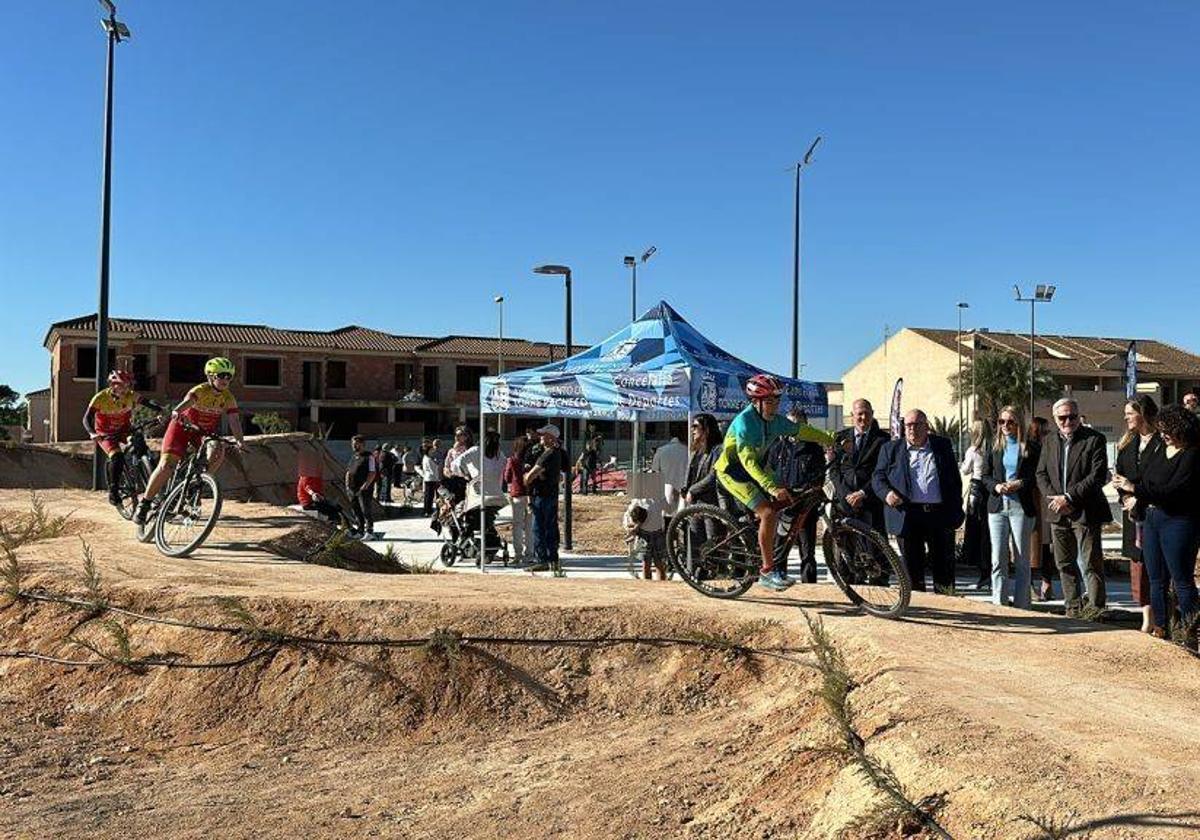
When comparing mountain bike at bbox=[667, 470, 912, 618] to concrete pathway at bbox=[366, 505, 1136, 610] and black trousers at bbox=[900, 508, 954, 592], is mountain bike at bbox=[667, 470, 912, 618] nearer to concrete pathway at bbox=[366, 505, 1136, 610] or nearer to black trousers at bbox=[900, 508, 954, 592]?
concrete pathway at bbox=[366, 505, 1136, 610]

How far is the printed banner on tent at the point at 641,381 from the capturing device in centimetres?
1176

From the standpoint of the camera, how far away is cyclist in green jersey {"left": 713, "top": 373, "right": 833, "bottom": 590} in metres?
6.58

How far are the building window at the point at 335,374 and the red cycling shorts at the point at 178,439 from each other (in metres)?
45.7

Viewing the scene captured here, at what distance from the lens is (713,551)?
707 cm

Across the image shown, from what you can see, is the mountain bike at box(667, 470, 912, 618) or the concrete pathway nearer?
the mountain bike at box(667, 470, 912, 618)

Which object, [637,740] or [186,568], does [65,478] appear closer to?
[186,568]

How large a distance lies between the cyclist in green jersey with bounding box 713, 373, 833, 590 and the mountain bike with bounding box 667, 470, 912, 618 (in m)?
0.12

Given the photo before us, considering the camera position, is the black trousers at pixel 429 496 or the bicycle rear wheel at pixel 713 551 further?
the black trousers at pixel 429 496

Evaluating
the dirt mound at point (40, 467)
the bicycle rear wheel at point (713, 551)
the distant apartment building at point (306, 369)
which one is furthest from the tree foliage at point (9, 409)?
the bicycle rear wheel at point (713, 551)

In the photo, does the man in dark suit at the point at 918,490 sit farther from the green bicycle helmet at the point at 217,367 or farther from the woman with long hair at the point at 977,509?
the green bicycle helmet at the point at 217,367

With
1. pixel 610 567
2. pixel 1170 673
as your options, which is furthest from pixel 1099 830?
pixel 610 567

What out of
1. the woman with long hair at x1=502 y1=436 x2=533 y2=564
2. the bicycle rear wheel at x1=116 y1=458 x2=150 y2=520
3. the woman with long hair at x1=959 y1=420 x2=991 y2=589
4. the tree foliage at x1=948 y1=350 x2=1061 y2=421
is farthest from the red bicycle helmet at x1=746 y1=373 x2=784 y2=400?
the tree foliage at x1=948 y1=350 x2=1061 y2=421

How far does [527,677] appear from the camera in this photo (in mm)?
5719

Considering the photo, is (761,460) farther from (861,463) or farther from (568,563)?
(568,563)
